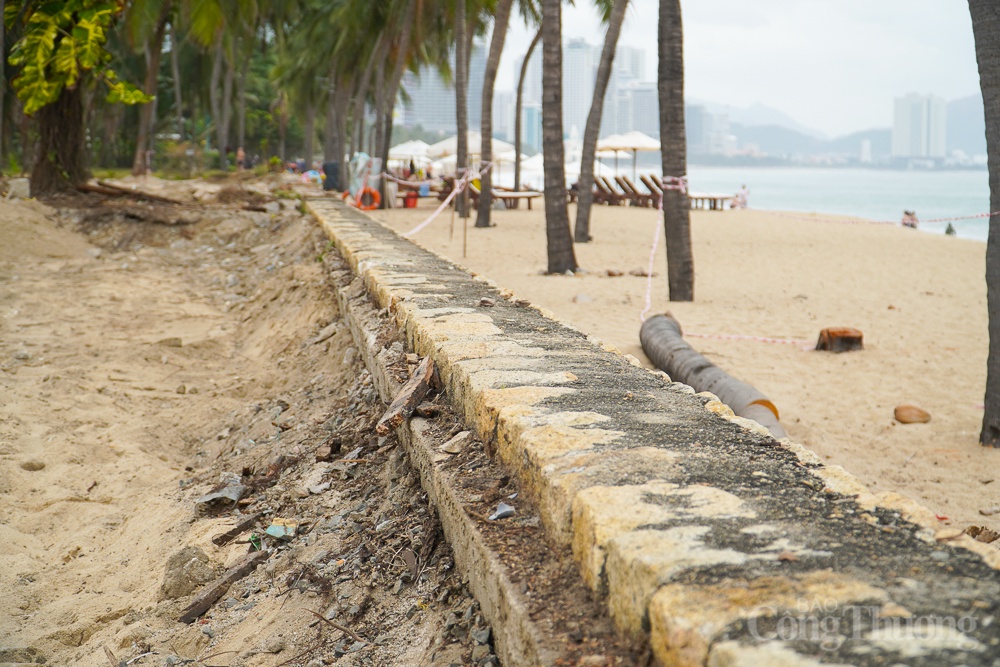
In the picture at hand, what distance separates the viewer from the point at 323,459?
373cm

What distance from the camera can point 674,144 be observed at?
9.35m

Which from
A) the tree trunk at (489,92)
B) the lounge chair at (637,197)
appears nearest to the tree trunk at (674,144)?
the tree trunk at (489,92)

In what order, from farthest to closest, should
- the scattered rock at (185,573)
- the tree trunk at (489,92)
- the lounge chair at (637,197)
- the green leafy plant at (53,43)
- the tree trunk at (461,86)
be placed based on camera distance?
1. the lounge chair at (637,197)
2. the tree trunk at (461,86)
3. the tree trunk at (489,92)
4. the green leafy plant at (53,43)
5. the scattered rock at (185,573)

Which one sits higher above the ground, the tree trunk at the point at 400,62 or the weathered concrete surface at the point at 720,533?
the tree trunk at the point at 400,62

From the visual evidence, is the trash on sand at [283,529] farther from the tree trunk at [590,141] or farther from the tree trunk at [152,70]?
the tree trunk at [152,70]

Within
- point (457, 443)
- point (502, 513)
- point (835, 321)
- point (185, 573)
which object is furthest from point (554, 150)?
point (502, 513)

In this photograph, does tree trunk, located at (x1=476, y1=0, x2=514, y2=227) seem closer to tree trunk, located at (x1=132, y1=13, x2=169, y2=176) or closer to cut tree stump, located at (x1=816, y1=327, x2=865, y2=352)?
tree trunk, located at (x1=132, y1=13, x2=169, y2=176)

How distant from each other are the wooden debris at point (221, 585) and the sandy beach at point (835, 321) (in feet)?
9.33

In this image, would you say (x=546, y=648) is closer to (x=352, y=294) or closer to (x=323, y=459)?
(x=323, y=459)

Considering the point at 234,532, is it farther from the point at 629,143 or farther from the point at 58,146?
the point at 629,143

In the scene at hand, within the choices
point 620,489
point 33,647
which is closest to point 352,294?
point 33,647

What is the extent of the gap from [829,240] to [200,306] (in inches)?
503

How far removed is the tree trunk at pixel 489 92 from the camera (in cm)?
1579

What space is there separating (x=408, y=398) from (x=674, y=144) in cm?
689
